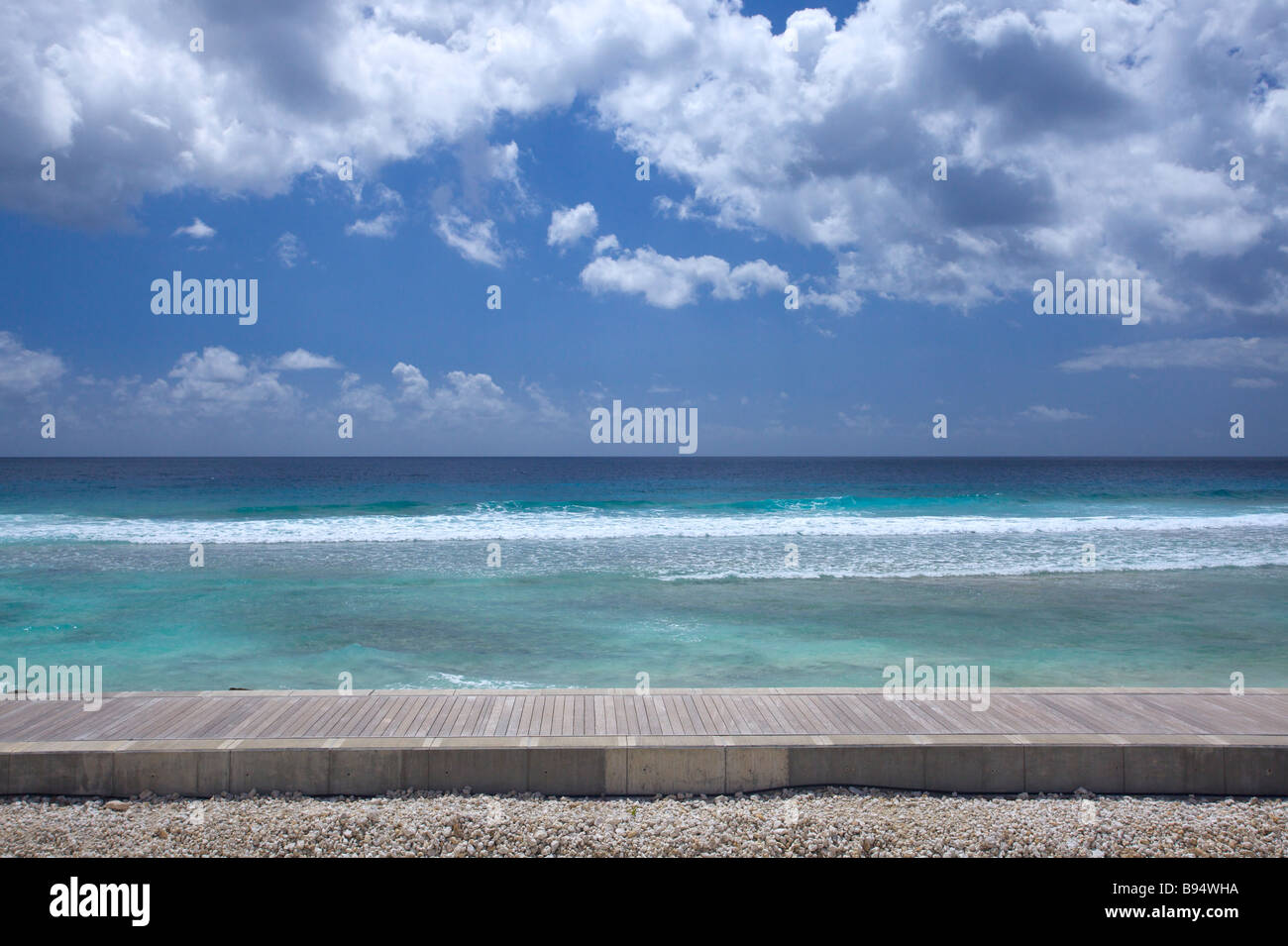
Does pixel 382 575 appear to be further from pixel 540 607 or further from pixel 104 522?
pixel 104 522

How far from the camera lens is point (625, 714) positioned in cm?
592

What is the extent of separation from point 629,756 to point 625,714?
31.1 inches

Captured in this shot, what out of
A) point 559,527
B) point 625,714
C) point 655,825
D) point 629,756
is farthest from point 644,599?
point 559,527

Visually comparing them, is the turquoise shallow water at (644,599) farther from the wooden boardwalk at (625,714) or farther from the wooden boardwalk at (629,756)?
the wooden boardwalk at (629,756)

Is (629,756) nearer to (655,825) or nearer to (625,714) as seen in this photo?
(655,825)

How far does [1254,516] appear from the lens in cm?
3053

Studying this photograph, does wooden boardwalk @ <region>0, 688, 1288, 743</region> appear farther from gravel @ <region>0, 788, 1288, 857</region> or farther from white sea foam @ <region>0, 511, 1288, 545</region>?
white sea foam @ <region>0, 511, 1288, 545</region>

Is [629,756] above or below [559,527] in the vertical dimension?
below

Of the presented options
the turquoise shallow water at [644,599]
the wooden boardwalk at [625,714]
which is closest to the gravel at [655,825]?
the wooden boardwalk at [625,714]

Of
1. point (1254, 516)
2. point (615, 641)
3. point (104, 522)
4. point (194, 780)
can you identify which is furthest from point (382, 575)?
point (1254, 516)

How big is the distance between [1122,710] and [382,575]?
13269 millimetres

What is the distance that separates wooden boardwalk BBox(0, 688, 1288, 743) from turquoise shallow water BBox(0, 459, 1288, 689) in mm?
1786

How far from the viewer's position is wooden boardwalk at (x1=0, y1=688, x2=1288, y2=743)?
550 centimetres

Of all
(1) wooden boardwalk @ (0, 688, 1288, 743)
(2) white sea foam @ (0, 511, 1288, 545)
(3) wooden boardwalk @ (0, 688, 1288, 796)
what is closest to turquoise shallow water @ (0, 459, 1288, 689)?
(2) white sea foam @ (0, 511, 1288, 545)
